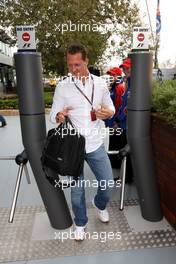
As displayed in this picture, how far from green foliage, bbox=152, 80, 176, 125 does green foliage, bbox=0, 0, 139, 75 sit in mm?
7698

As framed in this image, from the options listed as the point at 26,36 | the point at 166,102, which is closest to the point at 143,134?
the point at 166,102

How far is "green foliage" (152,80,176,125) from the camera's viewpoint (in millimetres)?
2314

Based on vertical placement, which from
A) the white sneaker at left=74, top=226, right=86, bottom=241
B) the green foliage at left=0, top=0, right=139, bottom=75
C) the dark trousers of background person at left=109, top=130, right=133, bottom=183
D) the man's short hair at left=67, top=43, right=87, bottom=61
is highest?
the green foliage at left=0, top=0, right=139, bottom=75

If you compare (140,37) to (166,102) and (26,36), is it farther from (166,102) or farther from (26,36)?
Result: (26,36)

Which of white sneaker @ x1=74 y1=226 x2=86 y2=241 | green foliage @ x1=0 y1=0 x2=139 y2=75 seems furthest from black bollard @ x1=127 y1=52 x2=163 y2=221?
green foliage @ x1=0 y1=0 x2=139 y2=75

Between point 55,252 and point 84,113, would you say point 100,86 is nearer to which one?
point 84,113

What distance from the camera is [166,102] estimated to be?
2.47m

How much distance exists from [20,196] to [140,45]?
6.86ft

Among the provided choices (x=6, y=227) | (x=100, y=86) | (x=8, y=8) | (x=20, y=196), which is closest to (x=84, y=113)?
(x=100, y=86)

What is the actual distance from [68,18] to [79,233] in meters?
10.3

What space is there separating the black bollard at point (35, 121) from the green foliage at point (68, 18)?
7.93 metres

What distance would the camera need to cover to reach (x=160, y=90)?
2.61 m

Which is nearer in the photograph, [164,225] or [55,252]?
[55,252]

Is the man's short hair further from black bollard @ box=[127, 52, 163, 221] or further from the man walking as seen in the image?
black bollard @ box=[127, 52, 163, 221]
